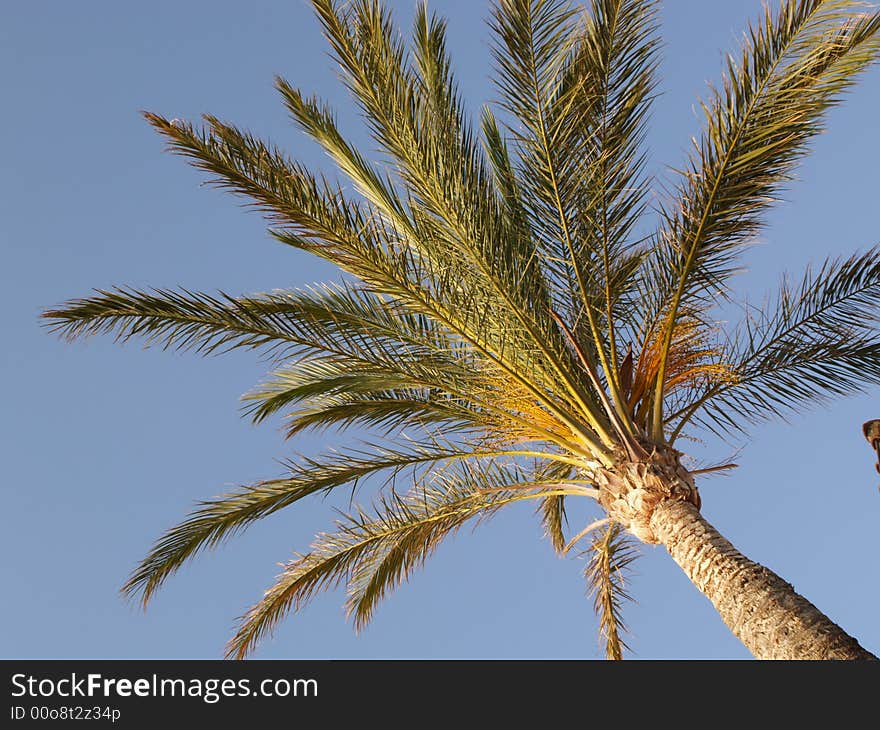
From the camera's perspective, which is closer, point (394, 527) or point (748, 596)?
point (748, 596)

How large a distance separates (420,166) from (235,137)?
1.49 metres

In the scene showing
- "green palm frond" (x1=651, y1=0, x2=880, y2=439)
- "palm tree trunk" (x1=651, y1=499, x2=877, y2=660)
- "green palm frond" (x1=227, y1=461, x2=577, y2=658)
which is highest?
"green palm frond" (x1=651, y1=0, x2=880, y2=439)

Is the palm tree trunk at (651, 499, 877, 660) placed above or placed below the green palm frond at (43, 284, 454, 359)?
below

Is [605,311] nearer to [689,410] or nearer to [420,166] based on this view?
[689,410]

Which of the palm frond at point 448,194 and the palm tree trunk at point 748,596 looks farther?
the palm frond at point 448,194

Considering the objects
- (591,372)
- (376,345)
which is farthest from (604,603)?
(376,345)

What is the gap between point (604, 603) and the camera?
33.1ft

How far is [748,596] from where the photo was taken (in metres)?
6.16

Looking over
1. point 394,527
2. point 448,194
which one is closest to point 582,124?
point 448,194

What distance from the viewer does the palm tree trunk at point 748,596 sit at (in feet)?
18.5

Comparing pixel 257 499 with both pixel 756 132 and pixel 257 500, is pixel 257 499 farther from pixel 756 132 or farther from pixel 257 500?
pixel 756 132

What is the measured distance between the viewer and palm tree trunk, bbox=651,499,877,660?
18.5ft

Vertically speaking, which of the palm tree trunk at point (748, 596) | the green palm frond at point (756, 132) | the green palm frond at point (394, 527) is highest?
the green palm frond at point (756, 132)

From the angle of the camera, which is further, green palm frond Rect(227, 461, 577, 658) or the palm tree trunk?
green palm frond Rect(227, 461, 577, 658)
